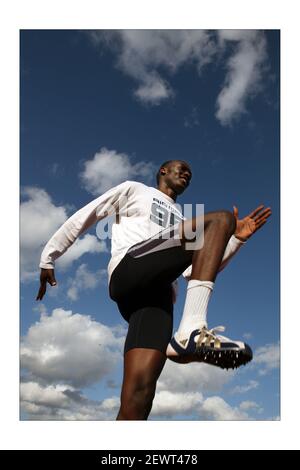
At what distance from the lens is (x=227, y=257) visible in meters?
4.09

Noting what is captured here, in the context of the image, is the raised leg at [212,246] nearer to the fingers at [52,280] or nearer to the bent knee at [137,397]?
the bent knee at [137,397]

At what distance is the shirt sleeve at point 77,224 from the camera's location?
13.2ft

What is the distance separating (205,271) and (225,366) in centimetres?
67

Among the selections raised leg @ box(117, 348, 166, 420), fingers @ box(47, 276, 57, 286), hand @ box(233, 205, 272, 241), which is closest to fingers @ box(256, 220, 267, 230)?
hand @ box(233, 205, 272, 241)

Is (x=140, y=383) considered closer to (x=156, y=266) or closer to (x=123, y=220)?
(x=156, y=266)

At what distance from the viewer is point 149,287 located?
3.66 m

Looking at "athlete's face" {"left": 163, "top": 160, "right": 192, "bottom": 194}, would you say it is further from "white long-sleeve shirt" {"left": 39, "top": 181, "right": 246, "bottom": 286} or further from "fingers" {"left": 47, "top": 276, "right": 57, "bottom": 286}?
"fingers" {"left": 47, "top": 276, "right": 57, "bottom": 286}

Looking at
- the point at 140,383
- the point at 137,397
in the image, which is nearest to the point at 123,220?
the point at 140,383

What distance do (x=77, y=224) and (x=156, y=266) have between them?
3.31ft

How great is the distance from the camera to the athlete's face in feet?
15.1

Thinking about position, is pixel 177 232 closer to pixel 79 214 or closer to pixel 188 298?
pixel 188 298

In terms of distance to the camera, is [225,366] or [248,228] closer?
[225,366]

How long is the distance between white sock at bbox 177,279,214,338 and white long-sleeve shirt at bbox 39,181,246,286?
89 cm

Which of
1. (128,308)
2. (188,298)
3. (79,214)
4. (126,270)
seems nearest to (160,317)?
(128,308)
